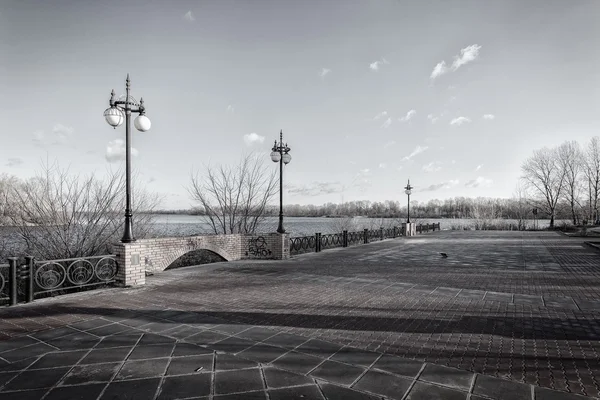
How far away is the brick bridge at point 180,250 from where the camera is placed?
8.38 metres

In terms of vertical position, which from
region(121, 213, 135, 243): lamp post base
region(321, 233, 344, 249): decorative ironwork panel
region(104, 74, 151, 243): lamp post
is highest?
region(104, 74, 151, 243): lamp post

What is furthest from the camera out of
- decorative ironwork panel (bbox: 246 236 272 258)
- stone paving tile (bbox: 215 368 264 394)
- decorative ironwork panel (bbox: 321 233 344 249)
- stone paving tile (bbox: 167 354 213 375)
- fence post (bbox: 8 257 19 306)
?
decorative ironwork panel (bbox: 321 233 344 249)

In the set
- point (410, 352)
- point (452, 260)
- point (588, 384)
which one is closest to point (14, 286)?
point (410, 352)

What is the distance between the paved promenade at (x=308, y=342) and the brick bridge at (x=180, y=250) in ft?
1.89

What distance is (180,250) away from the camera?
11.6 metres

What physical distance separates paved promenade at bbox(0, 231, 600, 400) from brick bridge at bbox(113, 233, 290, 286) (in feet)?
1.89

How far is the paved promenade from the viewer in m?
3.41

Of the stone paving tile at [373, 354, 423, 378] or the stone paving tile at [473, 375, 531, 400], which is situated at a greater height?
the stone paving tile at [473, 375, 531, 400]

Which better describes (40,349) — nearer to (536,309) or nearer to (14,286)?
(14,286)

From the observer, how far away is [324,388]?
3383 mm

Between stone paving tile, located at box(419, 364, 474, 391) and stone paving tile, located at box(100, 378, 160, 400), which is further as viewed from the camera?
stone paving tile, located at box(419, 364, 474, 391)

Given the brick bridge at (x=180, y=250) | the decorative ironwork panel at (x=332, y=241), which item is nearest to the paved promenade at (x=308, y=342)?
the brick bridge at (x=180, y=250)

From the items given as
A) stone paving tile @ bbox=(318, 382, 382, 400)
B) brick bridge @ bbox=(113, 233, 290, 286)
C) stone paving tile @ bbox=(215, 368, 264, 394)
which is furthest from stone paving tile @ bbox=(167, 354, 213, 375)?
brick bridge @ bbox=(113, 233, 290, 286)

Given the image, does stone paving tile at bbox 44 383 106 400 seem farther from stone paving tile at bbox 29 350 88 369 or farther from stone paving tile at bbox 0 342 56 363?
stone paving tile at bbox 0 342 56 363
